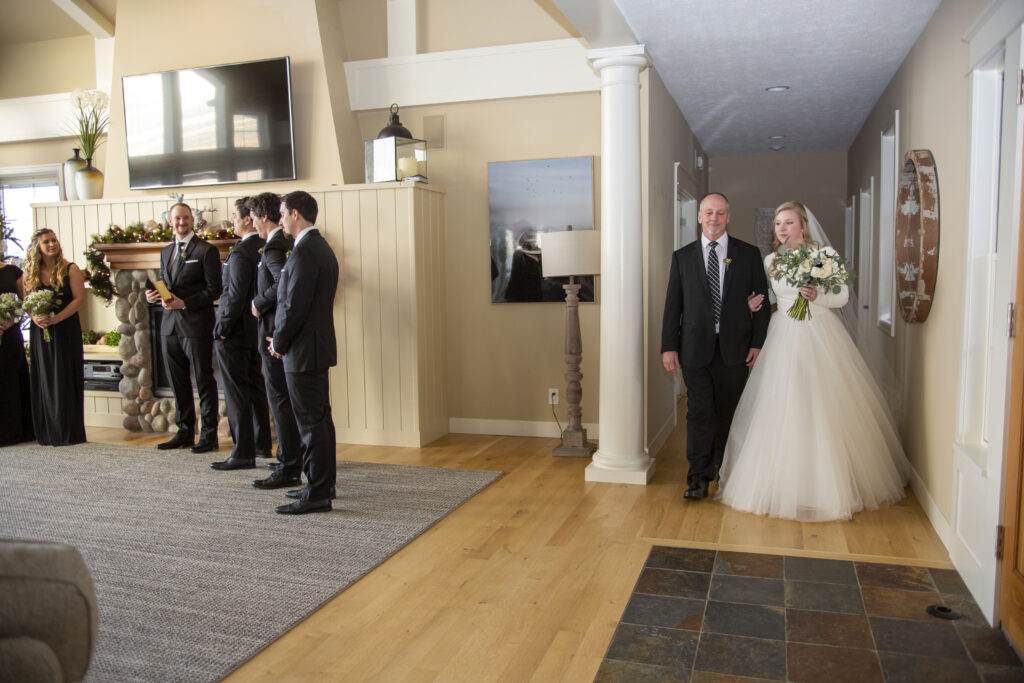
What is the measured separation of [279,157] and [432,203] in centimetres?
123

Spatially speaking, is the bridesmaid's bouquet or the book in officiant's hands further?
the bridesmaid's bouquet

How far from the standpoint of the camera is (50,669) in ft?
4.64

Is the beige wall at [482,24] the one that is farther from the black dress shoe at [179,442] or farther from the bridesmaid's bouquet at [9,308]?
the bridesmaid's bouquet at [9,308]

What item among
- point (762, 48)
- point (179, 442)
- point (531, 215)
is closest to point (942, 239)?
point (762, 48)

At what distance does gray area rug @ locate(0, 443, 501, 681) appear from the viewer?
2652 millimetres

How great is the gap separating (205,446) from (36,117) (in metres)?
4.04

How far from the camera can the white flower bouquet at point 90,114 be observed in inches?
262

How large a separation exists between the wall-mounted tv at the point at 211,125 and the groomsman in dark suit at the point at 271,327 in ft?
5.44

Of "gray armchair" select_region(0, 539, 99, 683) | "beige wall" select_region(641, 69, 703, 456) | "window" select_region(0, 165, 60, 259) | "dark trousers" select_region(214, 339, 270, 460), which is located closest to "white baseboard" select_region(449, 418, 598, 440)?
"beige wall" select_region(641, 69, 703, 456)

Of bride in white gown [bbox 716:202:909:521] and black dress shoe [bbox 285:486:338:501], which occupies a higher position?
bride in white gown [bbox 716:202:909:521]

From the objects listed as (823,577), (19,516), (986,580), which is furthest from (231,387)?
(986,580)

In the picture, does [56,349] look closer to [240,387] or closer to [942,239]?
[240,387]

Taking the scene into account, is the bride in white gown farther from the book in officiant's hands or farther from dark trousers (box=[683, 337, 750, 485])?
the book in officiant's hands

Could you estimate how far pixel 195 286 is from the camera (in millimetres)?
5223
